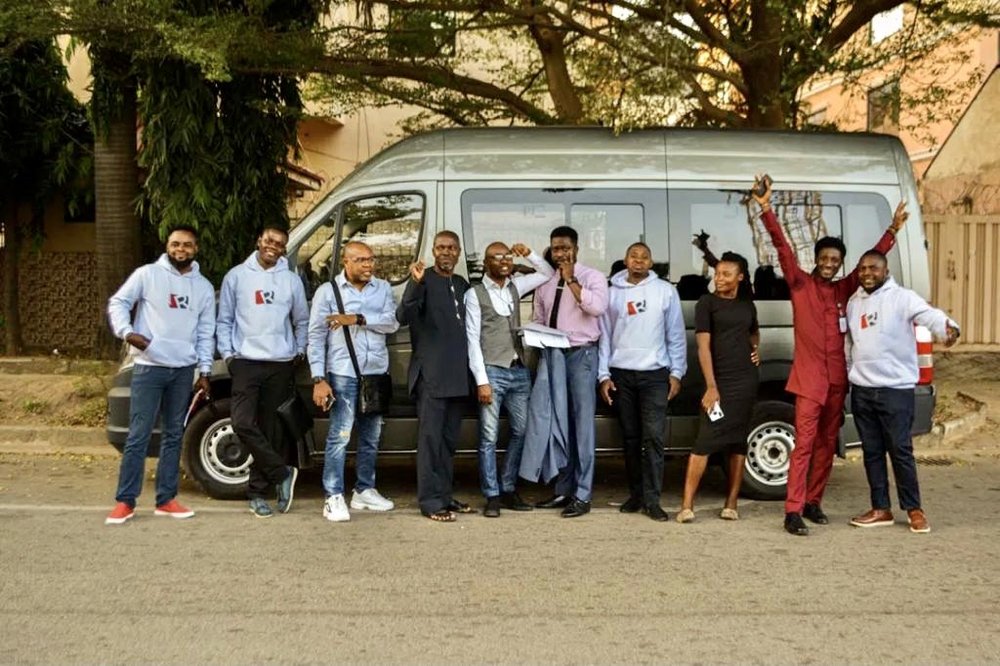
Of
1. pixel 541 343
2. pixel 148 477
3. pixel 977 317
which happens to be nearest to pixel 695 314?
pixel 541 343

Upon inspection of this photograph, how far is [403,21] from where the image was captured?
37.3 ft

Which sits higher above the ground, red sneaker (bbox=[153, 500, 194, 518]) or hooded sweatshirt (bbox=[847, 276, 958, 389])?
hooded sweatshirt (bbox=[847, 276, 958, 389])

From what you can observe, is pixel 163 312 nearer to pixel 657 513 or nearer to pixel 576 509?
pixel 576 509

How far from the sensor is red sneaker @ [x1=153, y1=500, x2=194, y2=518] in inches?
275

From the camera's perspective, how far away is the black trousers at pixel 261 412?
7.02 meters

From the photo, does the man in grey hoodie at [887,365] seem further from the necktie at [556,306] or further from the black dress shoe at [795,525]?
the necktie at [556,306]

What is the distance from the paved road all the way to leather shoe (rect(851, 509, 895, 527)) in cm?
9

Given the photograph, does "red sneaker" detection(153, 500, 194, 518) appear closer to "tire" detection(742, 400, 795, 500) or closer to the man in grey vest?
the man in grey vest

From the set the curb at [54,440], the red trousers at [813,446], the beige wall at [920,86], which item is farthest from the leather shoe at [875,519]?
the curb at [54,440]

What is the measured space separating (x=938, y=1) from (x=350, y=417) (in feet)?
23.9

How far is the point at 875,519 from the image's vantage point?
6910 mm

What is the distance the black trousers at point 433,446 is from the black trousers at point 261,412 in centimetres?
91

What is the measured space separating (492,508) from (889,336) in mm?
2745

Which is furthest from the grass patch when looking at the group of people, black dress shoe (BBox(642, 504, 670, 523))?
black dress shoe (BBox(642, 504, 670, 523))
